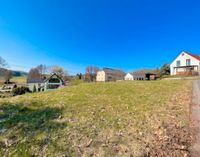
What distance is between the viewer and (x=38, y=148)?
3.17 meters

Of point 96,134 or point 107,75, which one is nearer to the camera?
point 96,134

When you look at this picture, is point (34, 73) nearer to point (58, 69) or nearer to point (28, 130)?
point (58, 69)

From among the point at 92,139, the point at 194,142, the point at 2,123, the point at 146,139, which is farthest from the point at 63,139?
A: the point at 194,142

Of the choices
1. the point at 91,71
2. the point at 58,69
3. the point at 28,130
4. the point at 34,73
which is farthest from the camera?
the point at 34,73

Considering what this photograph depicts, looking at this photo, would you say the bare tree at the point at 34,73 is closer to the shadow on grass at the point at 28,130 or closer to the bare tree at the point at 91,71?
the bare tree at the point at 91,71

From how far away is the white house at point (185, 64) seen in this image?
127 ft

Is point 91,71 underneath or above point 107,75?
above

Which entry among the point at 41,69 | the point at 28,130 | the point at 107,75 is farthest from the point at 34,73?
the point at 28,130

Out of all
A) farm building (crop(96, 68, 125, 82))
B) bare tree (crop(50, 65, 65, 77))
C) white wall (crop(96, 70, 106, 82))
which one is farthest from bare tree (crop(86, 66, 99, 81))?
bare tree (crop(50, 65, 65, 77))

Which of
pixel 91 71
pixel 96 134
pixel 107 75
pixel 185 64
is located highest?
pixel 91 71

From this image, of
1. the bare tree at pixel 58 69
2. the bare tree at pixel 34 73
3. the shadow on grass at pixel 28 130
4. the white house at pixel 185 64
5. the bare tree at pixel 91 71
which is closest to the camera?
the shadow on grass at pixel 28 130

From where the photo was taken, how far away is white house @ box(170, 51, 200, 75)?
127 ft

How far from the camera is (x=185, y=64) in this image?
40.6 metres

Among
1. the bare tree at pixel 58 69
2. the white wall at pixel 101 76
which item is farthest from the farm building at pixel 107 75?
the bare tree at pixel 58 69
